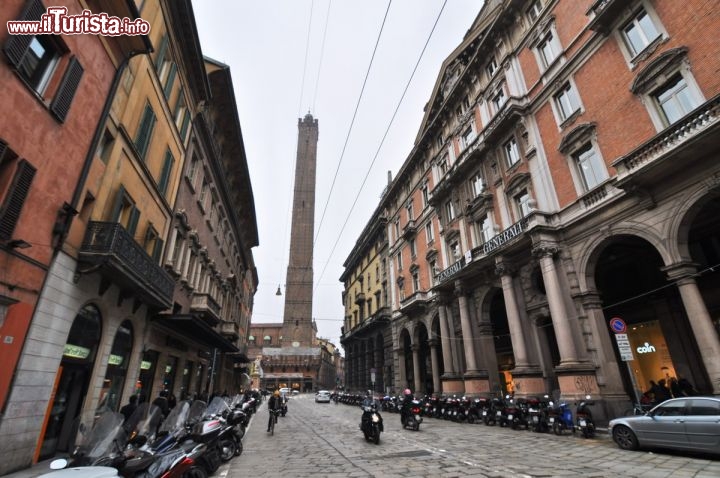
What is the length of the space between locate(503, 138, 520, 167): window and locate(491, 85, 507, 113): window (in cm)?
233

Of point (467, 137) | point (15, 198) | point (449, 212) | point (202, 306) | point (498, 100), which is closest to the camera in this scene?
point (15, 198)

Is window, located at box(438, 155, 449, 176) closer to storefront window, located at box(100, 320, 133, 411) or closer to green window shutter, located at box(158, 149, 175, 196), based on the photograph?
green window shutter, located at box(158, 149, 175, 196)

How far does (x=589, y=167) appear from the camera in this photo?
46.3ft

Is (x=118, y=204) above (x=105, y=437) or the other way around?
above

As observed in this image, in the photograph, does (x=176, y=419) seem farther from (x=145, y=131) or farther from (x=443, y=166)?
(x=443, y=166)

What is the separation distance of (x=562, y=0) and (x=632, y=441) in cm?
1799

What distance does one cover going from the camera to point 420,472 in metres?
6.30

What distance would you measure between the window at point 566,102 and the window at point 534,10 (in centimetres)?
502

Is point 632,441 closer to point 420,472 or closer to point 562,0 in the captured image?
point 420,472

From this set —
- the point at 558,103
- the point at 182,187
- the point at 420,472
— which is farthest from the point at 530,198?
the point at 182,187

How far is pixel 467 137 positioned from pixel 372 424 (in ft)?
63.2

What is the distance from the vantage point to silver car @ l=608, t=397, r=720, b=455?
22.0ft

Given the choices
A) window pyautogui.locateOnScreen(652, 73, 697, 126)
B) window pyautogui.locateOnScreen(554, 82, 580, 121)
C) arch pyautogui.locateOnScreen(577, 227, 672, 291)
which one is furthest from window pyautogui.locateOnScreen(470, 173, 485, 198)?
window pyautogui.locateOnScreen(652, 73, 697, 126)

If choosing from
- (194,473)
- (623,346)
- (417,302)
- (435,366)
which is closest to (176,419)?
(194,473)
